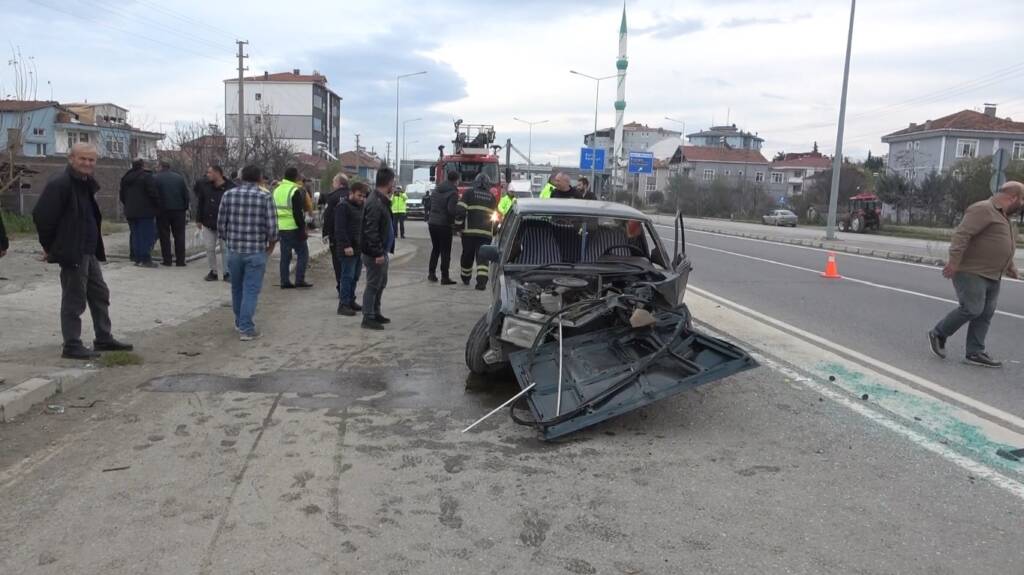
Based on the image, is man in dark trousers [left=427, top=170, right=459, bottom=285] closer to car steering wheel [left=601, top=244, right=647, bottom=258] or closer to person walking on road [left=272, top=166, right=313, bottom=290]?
person walking on road [left=272, top=166, right=313, bottom=290]

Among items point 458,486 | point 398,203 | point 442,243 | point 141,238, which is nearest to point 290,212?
point 442,243

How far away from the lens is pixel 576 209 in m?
→ 6.98

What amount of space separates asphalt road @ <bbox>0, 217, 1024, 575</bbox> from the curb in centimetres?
12

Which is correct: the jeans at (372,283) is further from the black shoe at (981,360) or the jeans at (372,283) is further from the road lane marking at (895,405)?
the black shoe at (981,360)

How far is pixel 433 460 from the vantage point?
439 centimetres

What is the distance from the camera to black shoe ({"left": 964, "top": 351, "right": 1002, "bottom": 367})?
278 inches

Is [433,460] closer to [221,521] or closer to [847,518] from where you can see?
[221,521]

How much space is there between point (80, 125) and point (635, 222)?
42373 millimetres

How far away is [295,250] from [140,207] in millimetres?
2527

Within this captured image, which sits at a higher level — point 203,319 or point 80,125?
point 80,125

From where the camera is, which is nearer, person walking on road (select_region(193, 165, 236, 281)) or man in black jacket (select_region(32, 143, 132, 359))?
man in black jacket (select_region(32, 143, 132, 359))

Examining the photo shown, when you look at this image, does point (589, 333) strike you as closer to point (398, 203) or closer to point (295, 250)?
point (295, 250)

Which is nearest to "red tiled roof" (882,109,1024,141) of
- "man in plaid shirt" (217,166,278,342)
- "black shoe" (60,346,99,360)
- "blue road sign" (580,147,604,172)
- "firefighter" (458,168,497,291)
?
"blue road sign" (580,147,604,172)

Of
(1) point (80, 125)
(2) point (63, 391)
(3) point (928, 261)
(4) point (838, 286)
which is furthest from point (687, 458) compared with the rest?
(1) point (80, 125)
